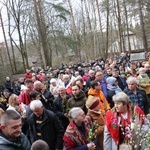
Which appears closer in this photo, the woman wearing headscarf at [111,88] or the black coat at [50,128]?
the black coat at [50,128]

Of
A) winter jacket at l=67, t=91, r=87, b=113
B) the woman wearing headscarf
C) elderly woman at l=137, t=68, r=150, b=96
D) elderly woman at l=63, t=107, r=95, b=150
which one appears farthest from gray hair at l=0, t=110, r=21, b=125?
elderly woman at l=137, t=68, r=150, b=96

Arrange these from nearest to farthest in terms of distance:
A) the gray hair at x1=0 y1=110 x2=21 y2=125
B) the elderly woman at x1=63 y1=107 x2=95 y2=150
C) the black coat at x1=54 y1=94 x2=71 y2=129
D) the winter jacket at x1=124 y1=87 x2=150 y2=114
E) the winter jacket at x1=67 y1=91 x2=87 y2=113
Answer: the gray hair at x1=0 y1=110 x2=21 y2=125
the elderly woman at x1=63 y1=107 x2=95 y2=150
the winter jacket at x1=124 y1=87 x2=150 y2=114
the winter jacket at x1=67 y1=91 x2=87 y2=113
the black coat at x1=54 y1=94 x2=71 y2=129

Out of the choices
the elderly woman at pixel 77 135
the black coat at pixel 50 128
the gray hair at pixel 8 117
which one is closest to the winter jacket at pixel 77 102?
the black coat at pixel 50 128

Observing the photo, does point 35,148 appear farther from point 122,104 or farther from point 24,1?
point 24,1

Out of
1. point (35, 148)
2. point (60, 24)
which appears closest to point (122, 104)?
point (35, 148)

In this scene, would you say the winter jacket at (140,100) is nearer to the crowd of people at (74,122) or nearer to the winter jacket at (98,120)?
the crowd of people at (74,122)

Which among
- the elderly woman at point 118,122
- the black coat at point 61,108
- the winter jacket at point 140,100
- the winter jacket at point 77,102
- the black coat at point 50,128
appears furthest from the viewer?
the black coat at point 61,108

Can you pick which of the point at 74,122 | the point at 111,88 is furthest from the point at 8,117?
the point at 111,88

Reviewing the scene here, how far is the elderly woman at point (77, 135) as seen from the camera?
3.96m

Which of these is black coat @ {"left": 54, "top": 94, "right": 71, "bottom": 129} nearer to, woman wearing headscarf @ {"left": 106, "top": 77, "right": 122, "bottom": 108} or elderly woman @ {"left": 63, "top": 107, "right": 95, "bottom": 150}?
woman wearing headscarf @ {"left": 106, "top": 77, "right": 122, "bottom": 108}

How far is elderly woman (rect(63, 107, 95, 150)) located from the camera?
13.0 feet

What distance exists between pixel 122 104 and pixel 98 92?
2397 mm

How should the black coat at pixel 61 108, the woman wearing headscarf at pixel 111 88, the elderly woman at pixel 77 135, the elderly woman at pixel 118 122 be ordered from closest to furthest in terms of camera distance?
the elderly woman at pixel 118 122
the elderly woman at pixel 77 135
the black coat at pixel 61 108
the woman wearing headscarf at pixel 111 88

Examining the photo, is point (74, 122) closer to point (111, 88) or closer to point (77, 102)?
point (77, 102)
